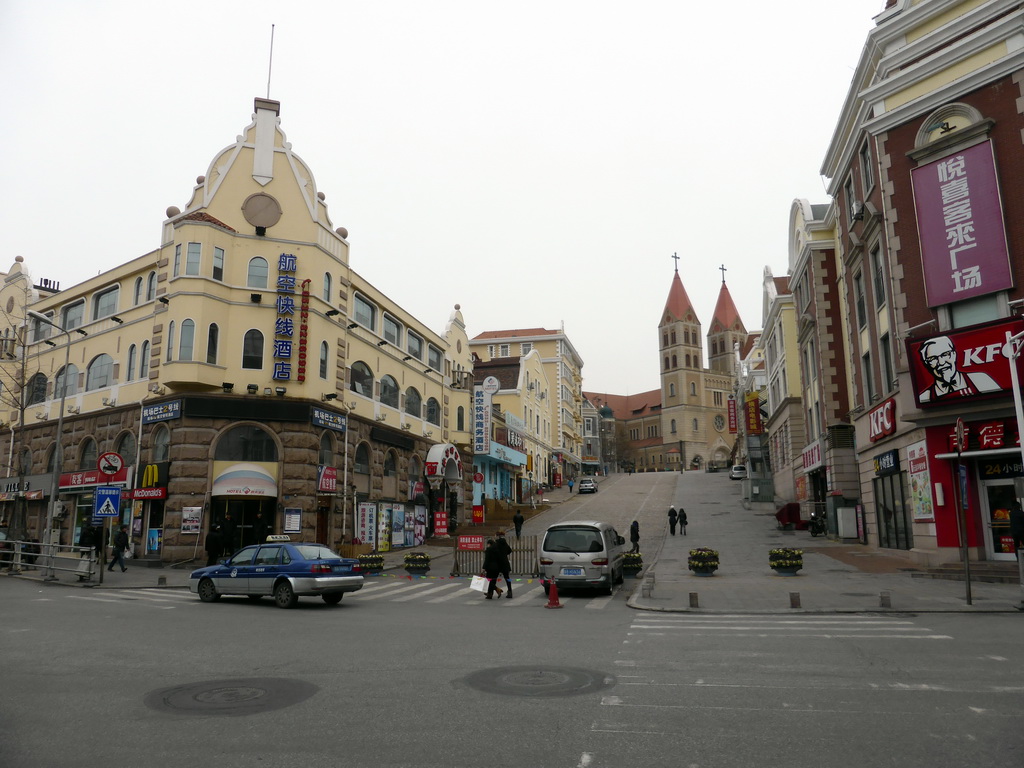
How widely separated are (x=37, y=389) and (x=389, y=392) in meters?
17.8

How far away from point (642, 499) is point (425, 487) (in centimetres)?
2291

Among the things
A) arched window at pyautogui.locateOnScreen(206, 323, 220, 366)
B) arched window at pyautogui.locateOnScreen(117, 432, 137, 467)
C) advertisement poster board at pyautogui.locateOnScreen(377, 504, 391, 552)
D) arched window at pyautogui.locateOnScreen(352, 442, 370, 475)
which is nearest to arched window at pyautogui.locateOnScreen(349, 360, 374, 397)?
arched window at pyautogui.locateOnScreen(352, 442, 370, 475)

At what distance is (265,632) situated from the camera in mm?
12633

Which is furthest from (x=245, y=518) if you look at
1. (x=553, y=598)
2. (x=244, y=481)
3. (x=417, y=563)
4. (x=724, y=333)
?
(x=724, y=333)

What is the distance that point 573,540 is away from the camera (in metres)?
19.9

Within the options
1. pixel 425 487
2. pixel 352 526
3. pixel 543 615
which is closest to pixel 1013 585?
pixel 543 615

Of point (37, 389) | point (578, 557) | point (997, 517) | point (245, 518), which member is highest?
point (37, 389)

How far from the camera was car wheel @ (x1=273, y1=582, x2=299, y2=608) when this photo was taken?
16891 mm

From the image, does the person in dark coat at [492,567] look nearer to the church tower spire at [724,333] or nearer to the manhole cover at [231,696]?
the manhole cover at [231,696]

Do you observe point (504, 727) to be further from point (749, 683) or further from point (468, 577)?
point (468, 577)

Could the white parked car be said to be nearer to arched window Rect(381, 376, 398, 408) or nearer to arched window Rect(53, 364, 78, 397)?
arched window Rect(381, 376, 398, 408)

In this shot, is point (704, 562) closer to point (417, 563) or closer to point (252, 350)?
point (417, 563)

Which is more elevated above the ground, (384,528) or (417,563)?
(384,528)

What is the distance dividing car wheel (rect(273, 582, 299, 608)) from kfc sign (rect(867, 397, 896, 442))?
1930 cm
